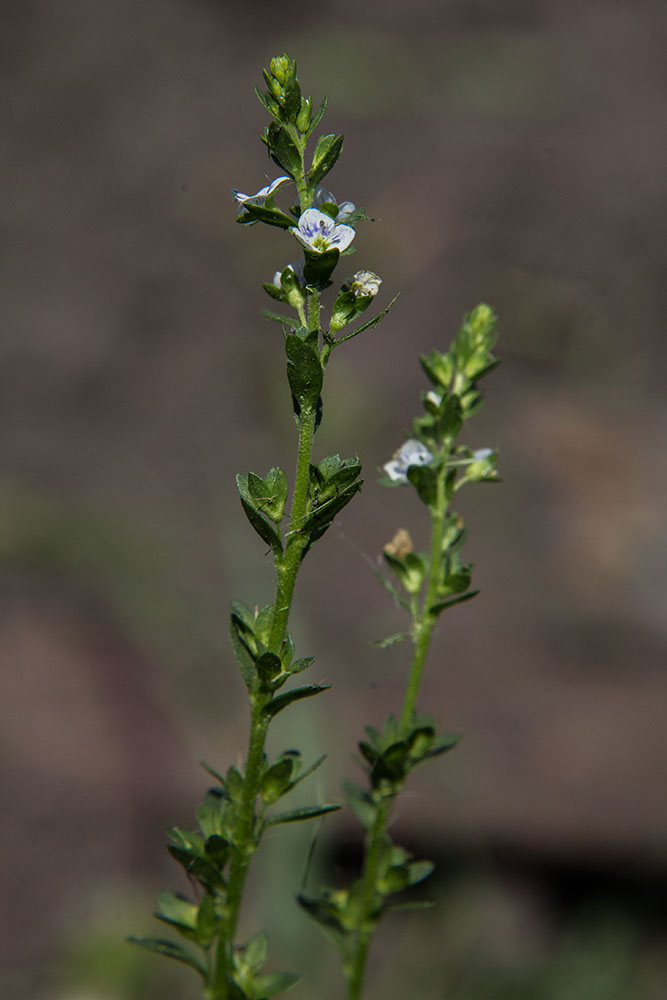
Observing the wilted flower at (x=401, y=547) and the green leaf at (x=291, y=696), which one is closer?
the green leaf at (x=291, y=696)

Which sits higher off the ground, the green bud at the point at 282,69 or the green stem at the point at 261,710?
the green bud at the point at 282,69

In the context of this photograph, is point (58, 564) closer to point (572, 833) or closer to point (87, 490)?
point (87, 490)

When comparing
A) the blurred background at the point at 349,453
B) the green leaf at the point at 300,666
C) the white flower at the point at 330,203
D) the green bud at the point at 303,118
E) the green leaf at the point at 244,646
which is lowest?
the green leaf at the point at 300,666

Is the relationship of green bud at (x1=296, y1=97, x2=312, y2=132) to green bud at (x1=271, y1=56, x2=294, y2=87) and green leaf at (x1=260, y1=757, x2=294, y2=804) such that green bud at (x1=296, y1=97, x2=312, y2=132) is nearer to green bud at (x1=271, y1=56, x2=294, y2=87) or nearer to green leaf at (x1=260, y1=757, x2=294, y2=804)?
green bud at (x1=271, y1=56, x2=294, y2=87)

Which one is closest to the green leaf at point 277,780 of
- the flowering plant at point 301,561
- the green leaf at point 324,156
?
the flowering plant at point 301,561

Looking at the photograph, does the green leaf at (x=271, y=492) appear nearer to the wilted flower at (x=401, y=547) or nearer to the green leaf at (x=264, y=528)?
the green leaf at (x=264, y=528)

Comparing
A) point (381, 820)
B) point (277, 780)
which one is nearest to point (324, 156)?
point (277, 780)

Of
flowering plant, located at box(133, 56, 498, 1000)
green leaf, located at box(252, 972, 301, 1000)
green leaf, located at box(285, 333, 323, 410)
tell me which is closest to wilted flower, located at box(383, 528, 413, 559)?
flowering plant, located at box(133, 56, 498, 1000)
